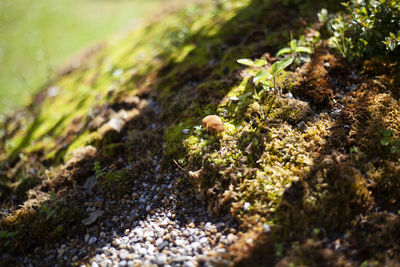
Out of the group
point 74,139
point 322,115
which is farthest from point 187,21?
point 322,115

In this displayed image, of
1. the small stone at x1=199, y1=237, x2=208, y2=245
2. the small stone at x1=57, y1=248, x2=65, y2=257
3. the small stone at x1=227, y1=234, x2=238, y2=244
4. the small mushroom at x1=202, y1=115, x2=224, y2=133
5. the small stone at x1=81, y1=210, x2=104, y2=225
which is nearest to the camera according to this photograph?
the small stone at x1=227, y1=234, x2=238, y2=244

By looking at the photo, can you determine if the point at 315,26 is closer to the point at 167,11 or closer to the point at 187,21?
the point at 187,21

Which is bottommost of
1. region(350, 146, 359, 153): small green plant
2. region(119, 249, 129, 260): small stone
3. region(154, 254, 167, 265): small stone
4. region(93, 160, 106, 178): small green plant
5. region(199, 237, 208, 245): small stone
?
region(199, 237, 208, 245): small stone

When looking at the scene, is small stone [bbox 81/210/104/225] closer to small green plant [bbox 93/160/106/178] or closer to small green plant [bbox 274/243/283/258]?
small green plant [bbox 93/160/106/178]

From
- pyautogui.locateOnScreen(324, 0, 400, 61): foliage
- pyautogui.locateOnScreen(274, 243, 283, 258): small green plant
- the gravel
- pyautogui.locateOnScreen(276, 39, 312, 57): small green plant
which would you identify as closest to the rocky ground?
the gravel

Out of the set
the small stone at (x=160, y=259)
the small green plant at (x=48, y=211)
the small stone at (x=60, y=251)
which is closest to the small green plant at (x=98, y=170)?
the small green plant at (x=48, y=211)

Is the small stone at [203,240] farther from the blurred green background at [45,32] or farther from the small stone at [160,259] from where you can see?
the blurred green background at [45,32]
